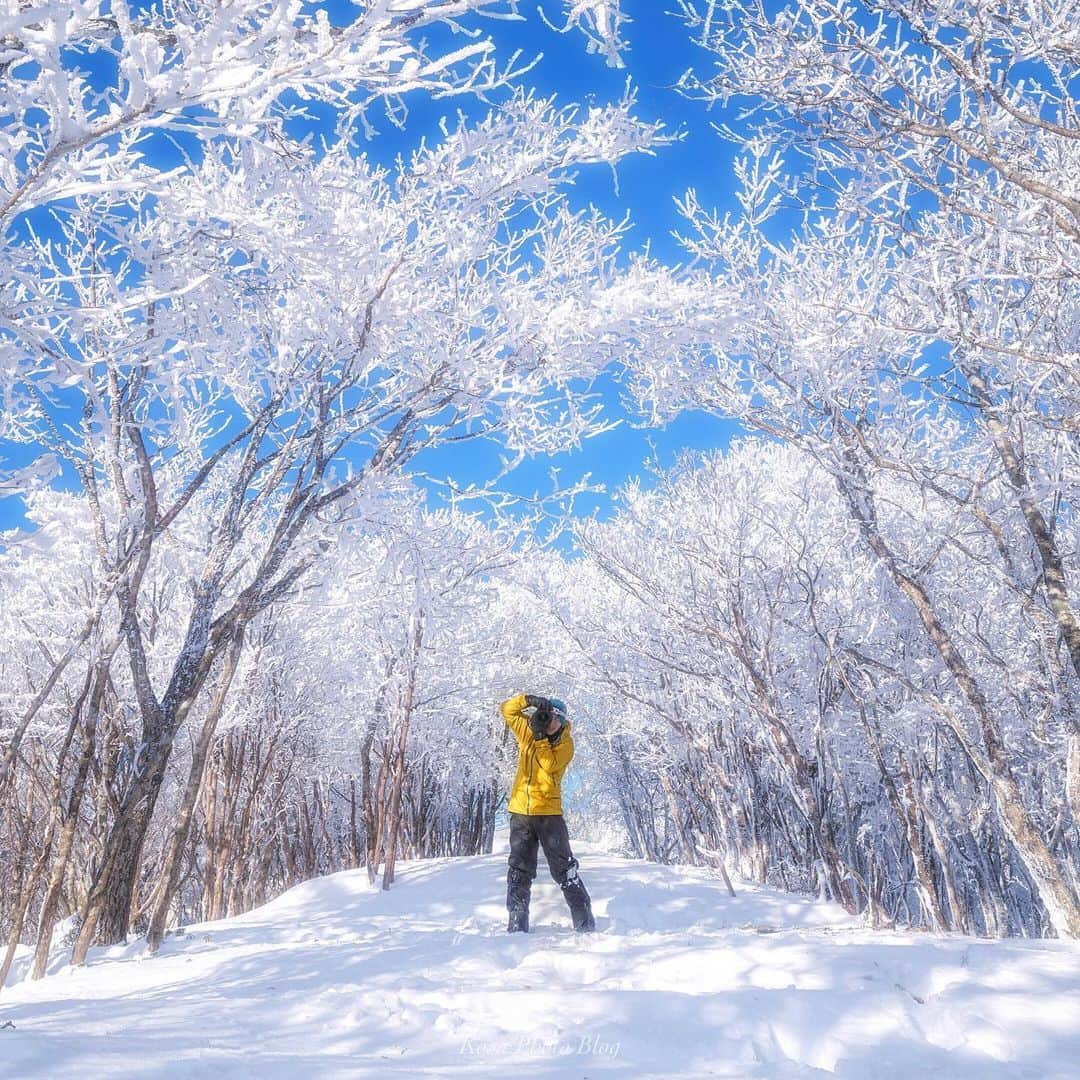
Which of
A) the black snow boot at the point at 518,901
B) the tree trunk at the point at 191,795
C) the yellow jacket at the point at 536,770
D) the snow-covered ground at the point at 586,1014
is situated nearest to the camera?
the snow-covered ground at the point at 586,1014

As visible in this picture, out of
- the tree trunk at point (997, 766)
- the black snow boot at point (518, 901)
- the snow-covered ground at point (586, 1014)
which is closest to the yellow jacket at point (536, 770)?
the black snow boot at point (518, 901)

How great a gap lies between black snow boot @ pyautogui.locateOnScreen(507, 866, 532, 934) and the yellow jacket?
0.43 metres

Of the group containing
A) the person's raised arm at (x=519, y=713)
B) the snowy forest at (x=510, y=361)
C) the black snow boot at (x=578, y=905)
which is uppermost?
the snowy forest at (x=510, y=361)

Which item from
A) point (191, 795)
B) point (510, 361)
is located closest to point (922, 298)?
point (510, 361)

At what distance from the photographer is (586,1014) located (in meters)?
2.77

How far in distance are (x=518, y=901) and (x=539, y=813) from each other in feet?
1.89

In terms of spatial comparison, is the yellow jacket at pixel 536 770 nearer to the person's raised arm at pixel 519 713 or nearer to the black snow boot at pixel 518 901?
the person's raised arm at pixel 519 713

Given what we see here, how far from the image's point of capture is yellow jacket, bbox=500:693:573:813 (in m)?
5.23

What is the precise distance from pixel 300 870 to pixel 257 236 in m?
20.6

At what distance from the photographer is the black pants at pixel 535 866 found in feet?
16.4

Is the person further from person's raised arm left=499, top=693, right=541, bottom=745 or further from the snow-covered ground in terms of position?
the snow-covered ground

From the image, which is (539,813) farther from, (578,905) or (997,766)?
(997,766)

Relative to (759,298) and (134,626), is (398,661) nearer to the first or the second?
(134,626)

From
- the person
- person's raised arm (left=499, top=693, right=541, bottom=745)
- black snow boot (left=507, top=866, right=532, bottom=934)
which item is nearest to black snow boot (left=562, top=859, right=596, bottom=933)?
the person
